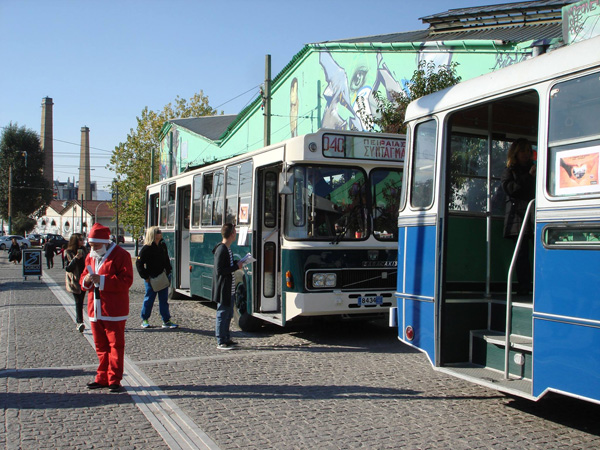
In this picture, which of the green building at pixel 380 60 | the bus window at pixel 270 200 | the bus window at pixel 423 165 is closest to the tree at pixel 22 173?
the green building at pixel 380 60

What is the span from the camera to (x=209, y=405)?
247 inches

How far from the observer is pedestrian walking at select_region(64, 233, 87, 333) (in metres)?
10.4

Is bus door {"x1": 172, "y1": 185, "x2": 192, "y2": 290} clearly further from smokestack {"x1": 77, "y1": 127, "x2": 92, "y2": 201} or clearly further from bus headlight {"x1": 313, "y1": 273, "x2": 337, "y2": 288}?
smokestack {"x1": 77, "y1": 127, "x2": 92, "y2": 201}

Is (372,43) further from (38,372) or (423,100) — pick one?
(38,372)

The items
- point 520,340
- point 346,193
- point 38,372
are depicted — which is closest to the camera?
point 520,340

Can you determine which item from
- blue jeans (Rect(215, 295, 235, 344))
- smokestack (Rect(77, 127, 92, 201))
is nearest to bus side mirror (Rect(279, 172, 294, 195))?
blue jeans (Rect(215, 295, 235, 344))

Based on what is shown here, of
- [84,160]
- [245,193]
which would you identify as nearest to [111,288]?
[245,193]

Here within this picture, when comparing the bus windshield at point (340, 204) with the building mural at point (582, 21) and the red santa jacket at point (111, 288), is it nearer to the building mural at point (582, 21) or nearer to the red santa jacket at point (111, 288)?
the red santa jacket at point (111, 288)

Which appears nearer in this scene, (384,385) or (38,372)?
(384,385)

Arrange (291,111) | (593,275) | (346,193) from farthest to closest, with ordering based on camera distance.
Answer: (291,111) → (346,193) → (593,275)

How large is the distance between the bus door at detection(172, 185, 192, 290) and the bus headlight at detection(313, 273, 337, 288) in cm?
665

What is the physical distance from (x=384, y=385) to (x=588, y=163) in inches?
134

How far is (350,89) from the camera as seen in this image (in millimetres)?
22641

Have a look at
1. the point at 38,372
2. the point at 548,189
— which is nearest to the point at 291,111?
the point at 38,372
